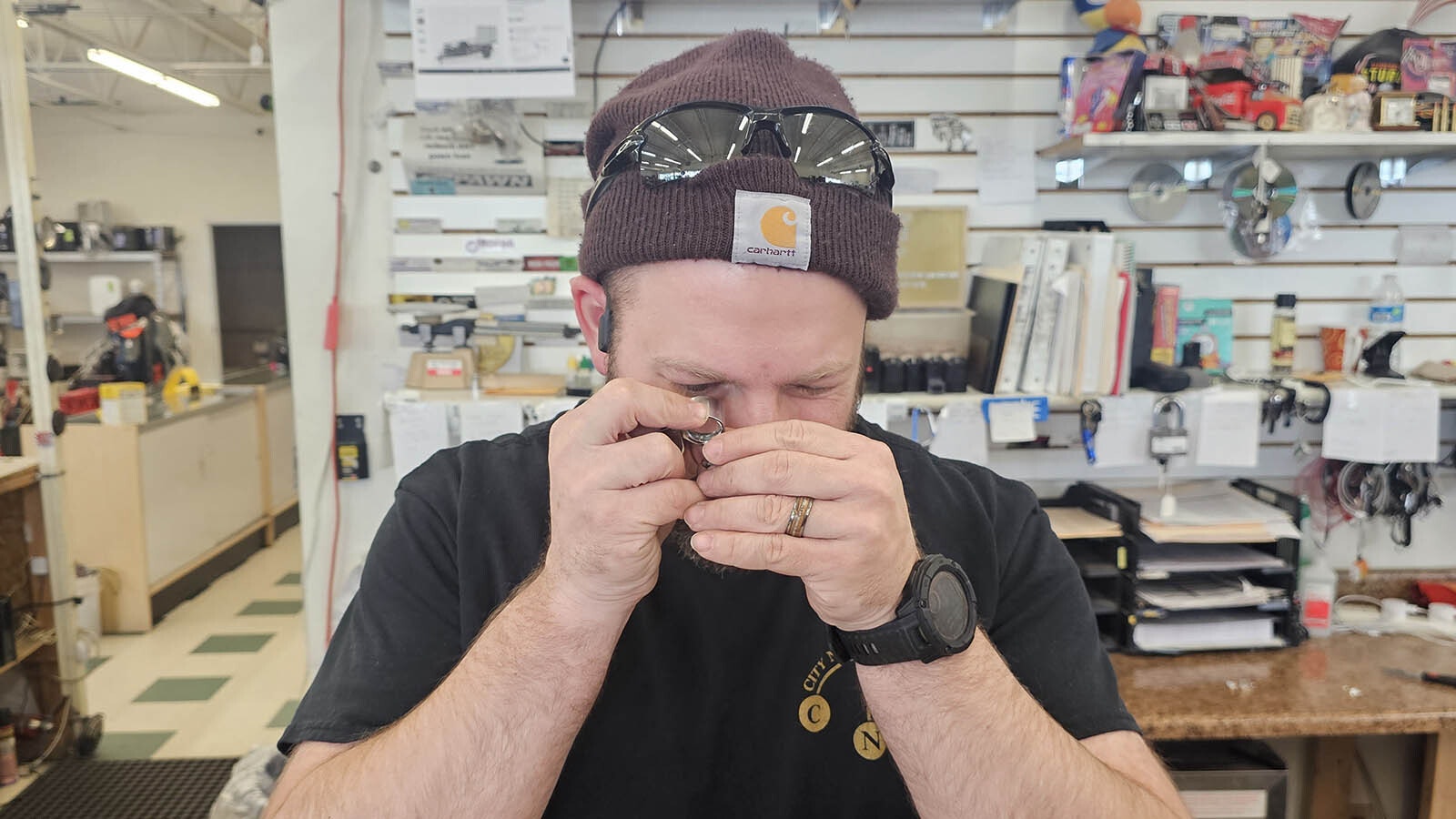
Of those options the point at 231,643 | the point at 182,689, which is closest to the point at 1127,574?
the point at 182,689

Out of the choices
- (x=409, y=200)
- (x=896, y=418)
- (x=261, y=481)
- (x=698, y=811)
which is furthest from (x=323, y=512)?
(x=261, y=481)

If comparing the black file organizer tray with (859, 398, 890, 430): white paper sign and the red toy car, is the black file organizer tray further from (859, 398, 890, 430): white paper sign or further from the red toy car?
the red toy car

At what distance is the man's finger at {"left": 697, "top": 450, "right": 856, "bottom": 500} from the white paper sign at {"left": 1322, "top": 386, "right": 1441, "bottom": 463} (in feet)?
7.28

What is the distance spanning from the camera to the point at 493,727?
911 millimetres

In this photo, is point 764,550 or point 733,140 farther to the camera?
point 733,140

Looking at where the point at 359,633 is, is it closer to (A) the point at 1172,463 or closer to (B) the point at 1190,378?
(B) the point at 1190,378

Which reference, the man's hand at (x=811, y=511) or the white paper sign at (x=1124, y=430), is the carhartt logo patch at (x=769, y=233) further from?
the white paper sign at (x=1124, y=430)

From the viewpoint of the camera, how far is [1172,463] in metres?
2.64

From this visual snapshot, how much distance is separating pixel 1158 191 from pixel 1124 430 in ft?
2.31

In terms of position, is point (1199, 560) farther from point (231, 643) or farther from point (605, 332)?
point (231, 643)

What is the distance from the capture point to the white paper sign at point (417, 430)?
2.38m

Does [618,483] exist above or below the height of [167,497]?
above

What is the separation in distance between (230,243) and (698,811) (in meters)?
11.4

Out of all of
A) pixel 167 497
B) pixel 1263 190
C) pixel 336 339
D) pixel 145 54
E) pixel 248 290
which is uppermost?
pixel 145 54
